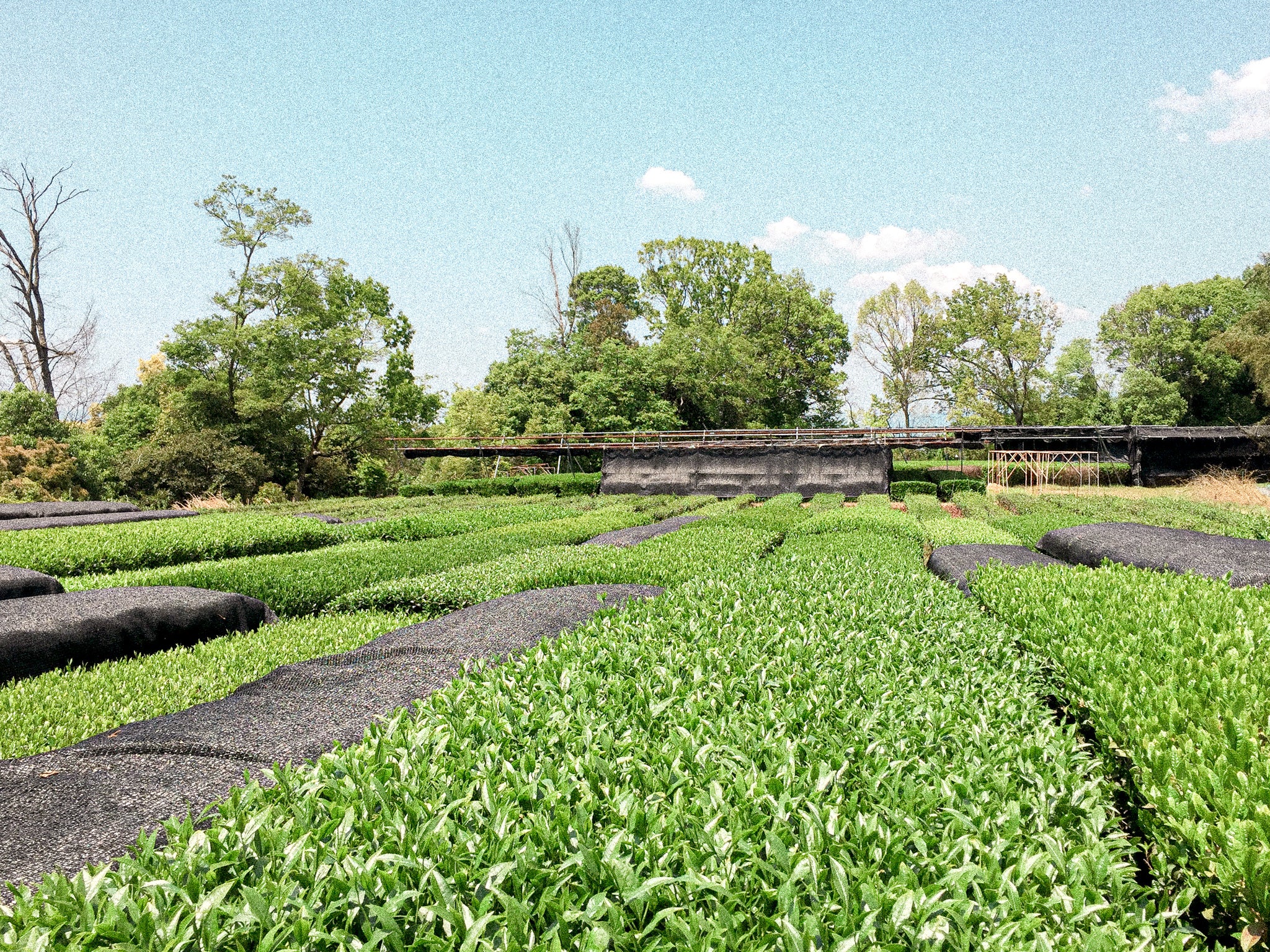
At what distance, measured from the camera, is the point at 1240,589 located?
6.70 metres

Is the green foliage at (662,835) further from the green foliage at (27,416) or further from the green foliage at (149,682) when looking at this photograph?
the green foliage at (27,416)

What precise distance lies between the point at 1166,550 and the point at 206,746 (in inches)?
451

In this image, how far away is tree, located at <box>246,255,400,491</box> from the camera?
98.3ft

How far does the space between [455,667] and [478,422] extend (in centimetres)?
4215

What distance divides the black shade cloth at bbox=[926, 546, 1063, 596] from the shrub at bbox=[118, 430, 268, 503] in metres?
26.6

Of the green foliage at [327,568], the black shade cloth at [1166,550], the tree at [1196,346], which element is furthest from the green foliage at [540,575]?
the tree at [1196,346]

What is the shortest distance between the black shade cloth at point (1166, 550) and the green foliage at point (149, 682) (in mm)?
9897

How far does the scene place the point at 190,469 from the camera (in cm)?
2734

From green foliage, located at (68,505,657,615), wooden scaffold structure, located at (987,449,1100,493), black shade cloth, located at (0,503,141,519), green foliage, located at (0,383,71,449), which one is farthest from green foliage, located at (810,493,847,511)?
green foliage, located at (0,383,71,449)

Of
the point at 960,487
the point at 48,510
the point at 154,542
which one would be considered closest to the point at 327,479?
the point at 48,510

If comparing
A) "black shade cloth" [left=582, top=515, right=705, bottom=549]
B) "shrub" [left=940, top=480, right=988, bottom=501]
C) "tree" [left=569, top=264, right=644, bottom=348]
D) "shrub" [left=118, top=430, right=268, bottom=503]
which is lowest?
"shrub" [left=940, top=480, right=988, bottom=501]

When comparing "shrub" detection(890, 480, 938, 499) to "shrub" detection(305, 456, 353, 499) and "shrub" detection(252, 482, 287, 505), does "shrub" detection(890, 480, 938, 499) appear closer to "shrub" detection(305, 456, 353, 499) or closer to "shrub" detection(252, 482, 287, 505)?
"shrub" detection(305, 456, 353, 499)

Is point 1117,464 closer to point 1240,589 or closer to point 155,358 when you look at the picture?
point 1240,589

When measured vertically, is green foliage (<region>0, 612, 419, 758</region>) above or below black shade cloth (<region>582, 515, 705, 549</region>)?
below
